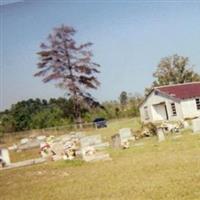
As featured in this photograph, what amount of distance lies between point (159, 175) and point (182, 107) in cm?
2552

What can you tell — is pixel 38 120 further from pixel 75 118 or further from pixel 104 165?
pixel 104 165

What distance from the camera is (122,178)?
11.7 metres

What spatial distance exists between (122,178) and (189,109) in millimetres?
25683

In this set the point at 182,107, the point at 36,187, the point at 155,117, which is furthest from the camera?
the point at 155,117

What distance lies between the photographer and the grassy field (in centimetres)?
945

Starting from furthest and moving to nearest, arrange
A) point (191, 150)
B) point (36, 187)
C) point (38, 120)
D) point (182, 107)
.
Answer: point (38, 120)
point (182, 107)
point (191, 150)
point (36, 187)

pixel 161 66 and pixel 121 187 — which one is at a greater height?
pixel 161 66

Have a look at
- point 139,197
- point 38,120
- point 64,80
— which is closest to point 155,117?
point 64,80

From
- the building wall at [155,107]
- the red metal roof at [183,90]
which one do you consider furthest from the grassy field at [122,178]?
the building wall at [155,107]

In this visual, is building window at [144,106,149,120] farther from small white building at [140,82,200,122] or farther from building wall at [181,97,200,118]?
building wall at [181,97,200,118]

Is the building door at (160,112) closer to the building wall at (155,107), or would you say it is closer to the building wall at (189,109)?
the building wall at (155,107)

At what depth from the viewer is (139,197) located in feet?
29.5

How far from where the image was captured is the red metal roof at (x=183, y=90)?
121 ft

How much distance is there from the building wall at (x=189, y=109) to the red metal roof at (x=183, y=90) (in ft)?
1.54
